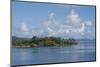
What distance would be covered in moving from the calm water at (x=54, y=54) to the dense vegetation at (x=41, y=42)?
0.06 meters

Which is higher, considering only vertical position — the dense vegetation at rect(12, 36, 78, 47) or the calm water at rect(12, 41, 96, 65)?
the dense vegetation at rect(12, 36, 78, 47)

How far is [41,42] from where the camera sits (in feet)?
11.6

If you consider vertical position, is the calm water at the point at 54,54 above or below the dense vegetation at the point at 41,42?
below

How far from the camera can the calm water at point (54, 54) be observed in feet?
11.2

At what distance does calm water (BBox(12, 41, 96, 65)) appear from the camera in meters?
3.41

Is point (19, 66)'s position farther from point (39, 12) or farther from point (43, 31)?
point (39, 12)

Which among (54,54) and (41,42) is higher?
(41,42)

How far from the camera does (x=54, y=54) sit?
11.8 feet

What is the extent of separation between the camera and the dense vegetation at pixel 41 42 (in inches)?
134

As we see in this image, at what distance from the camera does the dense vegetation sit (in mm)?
3410

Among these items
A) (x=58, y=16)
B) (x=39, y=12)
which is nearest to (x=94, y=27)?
(x=58, y=16)

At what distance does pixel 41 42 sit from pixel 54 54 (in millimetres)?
274

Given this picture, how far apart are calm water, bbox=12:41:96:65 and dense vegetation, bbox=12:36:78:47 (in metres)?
0.06

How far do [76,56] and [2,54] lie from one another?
1160mm
